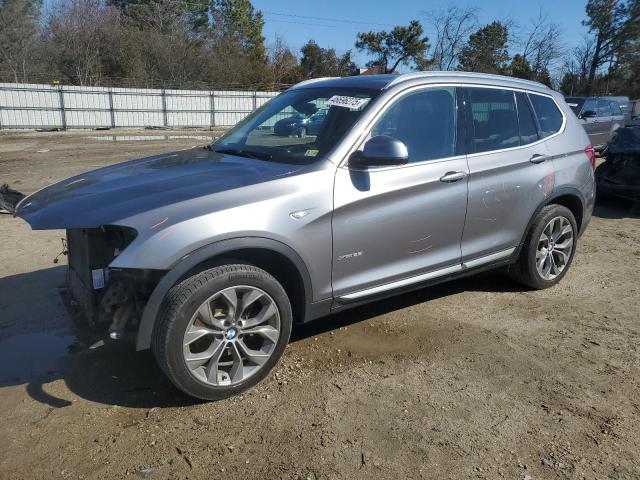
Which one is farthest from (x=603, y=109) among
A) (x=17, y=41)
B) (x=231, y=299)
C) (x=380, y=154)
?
(x=17, y=41)

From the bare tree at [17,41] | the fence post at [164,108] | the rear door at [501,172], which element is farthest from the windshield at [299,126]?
the bare tree at [17,41]

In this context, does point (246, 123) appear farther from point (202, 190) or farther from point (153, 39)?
point (153, 39)

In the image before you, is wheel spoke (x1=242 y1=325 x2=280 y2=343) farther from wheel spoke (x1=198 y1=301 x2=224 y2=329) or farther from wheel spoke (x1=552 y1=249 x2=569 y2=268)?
wheel spoke (x1=552 y1=249 x2=569 y2=268)

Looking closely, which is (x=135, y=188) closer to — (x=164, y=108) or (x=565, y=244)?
(x=565, y=244)

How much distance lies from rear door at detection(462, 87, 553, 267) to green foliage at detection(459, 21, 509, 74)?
1571 inches

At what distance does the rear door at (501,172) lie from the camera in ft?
13.1

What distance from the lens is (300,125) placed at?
12.5 feet

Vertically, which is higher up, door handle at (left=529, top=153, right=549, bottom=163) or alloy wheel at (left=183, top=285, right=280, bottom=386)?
door handle at (left=529, top=153, right=549, bottom=163)

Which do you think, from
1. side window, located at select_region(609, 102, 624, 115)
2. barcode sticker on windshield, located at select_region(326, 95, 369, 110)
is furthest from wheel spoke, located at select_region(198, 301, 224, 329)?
side window, located at select_region(609, 102, 624, 115)

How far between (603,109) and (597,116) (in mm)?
558

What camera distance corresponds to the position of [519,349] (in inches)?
148

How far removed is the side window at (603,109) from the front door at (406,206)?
42.2 ft

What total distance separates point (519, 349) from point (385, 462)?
1637 millimetres

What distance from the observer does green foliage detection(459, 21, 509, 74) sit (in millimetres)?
42094
